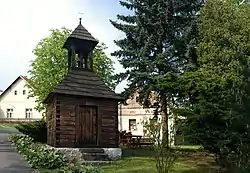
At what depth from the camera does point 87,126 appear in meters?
20.2

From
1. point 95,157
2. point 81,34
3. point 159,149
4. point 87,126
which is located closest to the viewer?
point 159,149

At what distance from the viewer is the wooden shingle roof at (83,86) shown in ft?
65.7

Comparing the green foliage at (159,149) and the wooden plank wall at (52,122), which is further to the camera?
the wooden plank wall at (52,122)

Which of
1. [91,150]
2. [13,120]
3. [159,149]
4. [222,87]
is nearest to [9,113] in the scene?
[13,120]

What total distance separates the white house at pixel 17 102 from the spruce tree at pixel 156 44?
49366mm

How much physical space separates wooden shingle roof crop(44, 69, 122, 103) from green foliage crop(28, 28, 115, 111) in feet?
42.4

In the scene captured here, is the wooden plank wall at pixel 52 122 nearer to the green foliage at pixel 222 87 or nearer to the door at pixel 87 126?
the door at pixel 87 126

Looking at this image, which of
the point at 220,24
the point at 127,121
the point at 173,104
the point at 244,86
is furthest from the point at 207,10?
the point at 127,121

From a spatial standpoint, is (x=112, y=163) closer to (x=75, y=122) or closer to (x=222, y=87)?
(x=75, y=122)

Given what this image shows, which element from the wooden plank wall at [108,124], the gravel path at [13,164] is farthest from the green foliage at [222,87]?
the gravel path at [13,164]

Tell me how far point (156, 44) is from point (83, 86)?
7257 millimetres

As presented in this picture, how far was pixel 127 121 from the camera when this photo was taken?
4781 cm

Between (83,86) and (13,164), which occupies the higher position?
(83,86)

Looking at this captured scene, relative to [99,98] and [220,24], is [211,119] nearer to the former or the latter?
[99,98]
